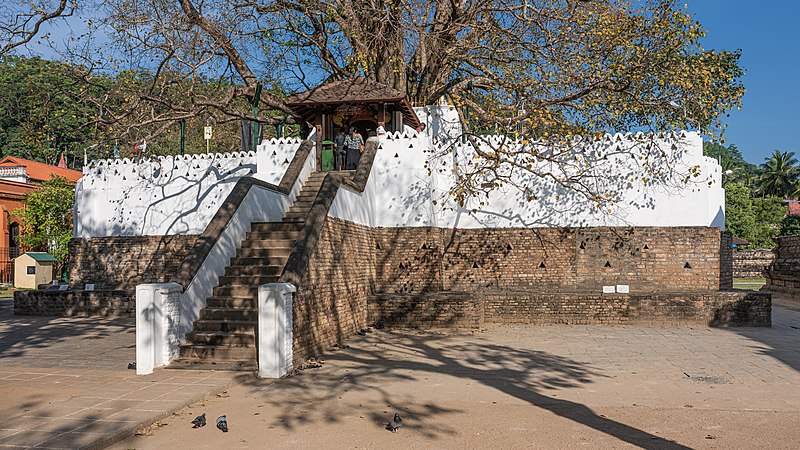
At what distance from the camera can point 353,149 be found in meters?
14.8

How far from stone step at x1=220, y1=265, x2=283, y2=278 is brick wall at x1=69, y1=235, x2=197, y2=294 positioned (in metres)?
6.25

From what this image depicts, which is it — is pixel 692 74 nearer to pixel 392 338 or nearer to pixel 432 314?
pixel 432 314

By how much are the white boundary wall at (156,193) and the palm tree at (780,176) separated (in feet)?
182

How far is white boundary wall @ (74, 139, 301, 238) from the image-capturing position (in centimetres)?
1530

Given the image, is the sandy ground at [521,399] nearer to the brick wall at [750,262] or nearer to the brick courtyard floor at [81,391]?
the brick courtyard floor at [81,391]

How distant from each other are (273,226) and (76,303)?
7.73 m

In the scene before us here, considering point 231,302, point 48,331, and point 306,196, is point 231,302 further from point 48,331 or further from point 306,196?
point 48,331

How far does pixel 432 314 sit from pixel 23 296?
35.1 feet

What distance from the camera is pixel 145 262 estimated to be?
15742mm

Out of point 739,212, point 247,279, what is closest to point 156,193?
point 247,279

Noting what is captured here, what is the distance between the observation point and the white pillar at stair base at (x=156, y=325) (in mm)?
7863

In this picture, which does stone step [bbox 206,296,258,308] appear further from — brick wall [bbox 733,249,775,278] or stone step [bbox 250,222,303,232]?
brick wall [bbox 733,249,775,278]

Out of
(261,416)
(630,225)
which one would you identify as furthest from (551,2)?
(261,416)

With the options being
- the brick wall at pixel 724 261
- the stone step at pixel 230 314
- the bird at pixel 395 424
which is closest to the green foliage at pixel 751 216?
the brick wall at pixel 724 261
